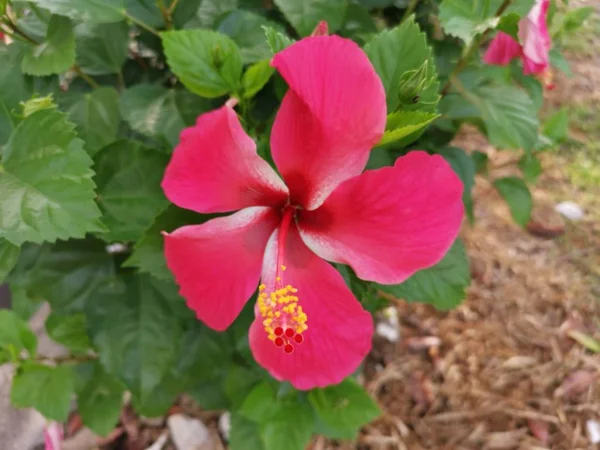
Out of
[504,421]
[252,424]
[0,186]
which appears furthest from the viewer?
[504,421]

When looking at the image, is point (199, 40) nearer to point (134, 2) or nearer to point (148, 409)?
point (134, 2)

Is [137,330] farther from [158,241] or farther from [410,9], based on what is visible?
[410,9]

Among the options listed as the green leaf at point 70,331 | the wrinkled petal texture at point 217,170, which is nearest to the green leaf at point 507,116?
the wrinkled petal texture at point 217,170

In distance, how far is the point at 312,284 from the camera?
2.00 feet

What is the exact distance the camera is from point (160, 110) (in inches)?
30.9

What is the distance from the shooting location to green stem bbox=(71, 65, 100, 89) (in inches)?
33.3

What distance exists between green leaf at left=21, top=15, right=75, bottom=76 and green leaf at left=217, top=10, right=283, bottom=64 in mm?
202

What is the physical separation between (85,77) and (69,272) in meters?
0.31

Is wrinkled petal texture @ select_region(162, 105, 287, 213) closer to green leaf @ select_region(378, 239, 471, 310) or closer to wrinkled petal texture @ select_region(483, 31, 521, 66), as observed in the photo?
green leaf @ select_region(378, 239, 471, 310)

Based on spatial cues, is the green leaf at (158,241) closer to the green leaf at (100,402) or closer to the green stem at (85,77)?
the green stem at (85,77)

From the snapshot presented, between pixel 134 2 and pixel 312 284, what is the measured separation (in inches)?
19.3

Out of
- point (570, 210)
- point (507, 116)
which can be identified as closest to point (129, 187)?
point (507, 116)

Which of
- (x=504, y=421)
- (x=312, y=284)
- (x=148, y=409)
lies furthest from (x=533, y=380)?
(x=312, y=284)

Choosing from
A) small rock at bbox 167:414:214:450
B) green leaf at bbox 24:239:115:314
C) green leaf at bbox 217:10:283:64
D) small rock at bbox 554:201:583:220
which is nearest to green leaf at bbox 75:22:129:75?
green leaf at bbox 217:10:283:64
